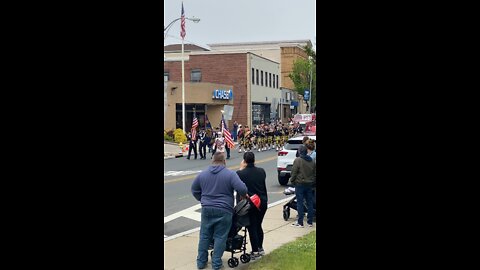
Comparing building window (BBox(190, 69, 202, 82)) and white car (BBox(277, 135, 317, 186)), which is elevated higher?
building window (BBox(190, 69, 202, 82))

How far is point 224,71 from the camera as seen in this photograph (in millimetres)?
55312

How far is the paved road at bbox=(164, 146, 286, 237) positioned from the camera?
12227 millimetres

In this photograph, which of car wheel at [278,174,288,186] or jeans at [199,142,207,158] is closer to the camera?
car wheel at [278,174,288,186]

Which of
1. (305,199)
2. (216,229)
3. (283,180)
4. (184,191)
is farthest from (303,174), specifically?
(283,180)

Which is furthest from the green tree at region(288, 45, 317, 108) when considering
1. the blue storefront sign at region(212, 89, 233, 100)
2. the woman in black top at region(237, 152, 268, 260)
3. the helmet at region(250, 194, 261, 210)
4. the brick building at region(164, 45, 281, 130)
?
the helmet at region(250, 194, 261, 210)

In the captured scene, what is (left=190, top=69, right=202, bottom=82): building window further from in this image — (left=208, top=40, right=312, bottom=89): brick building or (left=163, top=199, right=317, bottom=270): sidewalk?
(left=163, top=199, right=317, bottom=270): sidewalk

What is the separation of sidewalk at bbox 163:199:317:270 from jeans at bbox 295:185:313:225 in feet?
0.80

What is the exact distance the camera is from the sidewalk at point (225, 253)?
859cm

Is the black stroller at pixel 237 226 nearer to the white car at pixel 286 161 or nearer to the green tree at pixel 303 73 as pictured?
the white car at pixel 286 161

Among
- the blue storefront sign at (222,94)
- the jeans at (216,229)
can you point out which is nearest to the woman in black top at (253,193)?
the jeans at (216,229)

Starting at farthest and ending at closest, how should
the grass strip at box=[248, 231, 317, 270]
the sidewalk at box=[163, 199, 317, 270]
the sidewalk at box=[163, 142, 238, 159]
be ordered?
the sidewalk at box=[163, 142, 238, 159]
the sidewalk at box=[163, 199, 317, 270]
the grass strip at box=[248, 231, 317, 270]

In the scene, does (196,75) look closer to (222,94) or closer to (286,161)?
(222,94)
